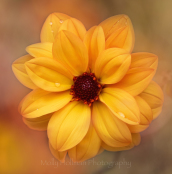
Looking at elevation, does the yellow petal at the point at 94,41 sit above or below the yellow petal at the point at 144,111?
above

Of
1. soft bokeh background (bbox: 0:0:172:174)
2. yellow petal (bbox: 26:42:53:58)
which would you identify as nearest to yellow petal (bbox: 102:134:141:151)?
soft bokeh background (bbox: 0:0:172:174)

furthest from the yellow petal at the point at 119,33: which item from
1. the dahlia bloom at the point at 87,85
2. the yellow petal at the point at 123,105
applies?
the yellow petal at the point at 123,105

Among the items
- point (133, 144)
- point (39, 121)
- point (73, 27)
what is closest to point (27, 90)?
point (39, 121)

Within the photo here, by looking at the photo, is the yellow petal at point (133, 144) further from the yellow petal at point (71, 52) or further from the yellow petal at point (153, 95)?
the yellow petal at point (71, 52)

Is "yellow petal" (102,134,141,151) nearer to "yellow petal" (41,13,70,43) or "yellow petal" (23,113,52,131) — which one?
"yellow petal" (23,113,52,131)

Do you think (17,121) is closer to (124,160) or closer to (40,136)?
(40,136)

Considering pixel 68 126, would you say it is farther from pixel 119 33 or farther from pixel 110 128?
pixel 119 33
